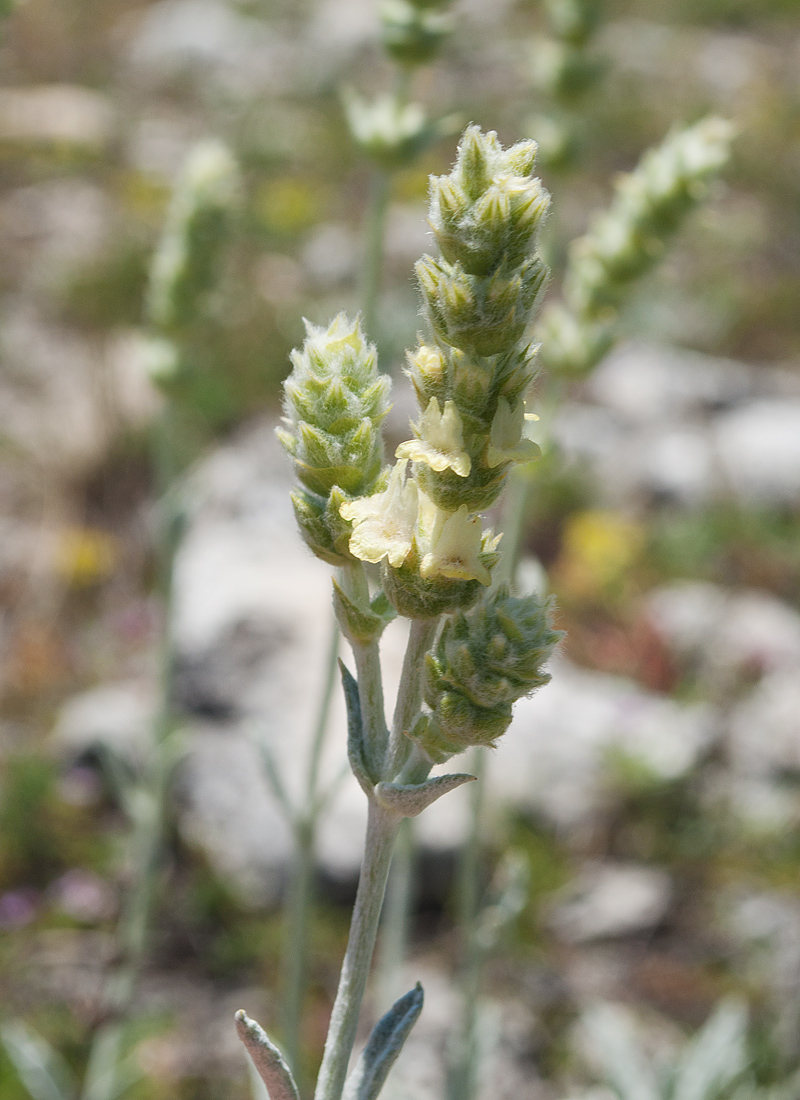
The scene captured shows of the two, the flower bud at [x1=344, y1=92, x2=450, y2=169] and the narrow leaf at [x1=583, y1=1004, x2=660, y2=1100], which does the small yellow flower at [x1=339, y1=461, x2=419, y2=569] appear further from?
the narrow leaf at [x1=583, y1=1004, x2=660, y2=1100]

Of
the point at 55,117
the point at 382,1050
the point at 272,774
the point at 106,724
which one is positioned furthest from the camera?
the point at 55,117

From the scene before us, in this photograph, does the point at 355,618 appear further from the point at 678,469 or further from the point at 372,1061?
the point at 678,469

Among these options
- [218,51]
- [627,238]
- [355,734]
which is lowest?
[355,734]

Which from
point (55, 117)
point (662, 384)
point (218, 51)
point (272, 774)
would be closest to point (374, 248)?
point (272, 774)

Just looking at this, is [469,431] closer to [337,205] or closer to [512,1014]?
[512,1014]

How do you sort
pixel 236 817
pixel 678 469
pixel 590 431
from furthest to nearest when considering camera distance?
1. pixel 590 431
2. pixel 678 469
3. pixel 236 817

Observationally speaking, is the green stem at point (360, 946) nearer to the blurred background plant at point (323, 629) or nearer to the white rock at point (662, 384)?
the blurred background plant at point (323, 629)
